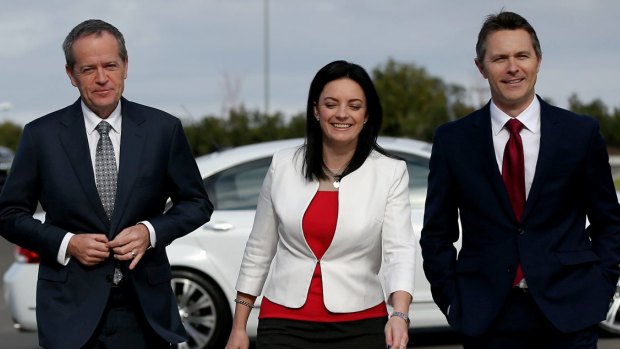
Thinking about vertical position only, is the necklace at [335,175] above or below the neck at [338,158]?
below

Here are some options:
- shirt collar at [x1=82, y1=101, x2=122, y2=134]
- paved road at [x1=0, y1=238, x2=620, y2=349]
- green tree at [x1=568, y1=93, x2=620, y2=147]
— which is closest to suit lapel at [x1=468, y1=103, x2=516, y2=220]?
shirt collar at [x1=82, y1=101, x2=122, y2=134]

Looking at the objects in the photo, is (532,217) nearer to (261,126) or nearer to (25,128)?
(25,128)

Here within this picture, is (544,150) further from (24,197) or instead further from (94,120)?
(24,197)

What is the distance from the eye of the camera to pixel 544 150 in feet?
15.2

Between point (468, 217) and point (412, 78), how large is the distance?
224 feet

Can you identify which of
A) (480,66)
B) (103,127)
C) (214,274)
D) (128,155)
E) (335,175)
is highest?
(480,66)

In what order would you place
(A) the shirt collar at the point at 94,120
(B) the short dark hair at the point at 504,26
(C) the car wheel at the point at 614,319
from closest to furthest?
(B) the short dark hair at the point at 504,26 < (A) the shirt collar at the point at 94,120 < (C) the car wheel at the point at 614,319

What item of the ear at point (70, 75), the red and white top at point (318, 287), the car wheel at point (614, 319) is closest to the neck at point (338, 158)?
the red and white top at point (318, 287)

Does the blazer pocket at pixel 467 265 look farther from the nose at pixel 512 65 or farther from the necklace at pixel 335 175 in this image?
the nose at pixel 512 65

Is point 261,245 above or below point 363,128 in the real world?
below

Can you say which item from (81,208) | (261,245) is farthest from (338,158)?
(81,208)

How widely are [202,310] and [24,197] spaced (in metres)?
4.70

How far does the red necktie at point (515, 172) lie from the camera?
4.66 meters

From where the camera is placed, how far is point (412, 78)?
72500 millimetres
